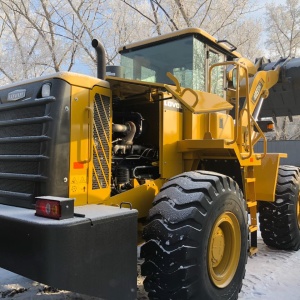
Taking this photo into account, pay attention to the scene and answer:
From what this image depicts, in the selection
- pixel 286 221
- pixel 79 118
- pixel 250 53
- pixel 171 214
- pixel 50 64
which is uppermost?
pixel 250 53

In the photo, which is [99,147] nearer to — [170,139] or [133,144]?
[133,144]

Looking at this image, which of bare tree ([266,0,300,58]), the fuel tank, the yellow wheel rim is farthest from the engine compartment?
bare tree ([266,0,300,58])

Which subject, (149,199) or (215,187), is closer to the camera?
(215,187)

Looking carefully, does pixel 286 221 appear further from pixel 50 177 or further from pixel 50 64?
pixel 50 64

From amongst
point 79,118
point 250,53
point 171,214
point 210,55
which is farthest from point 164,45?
point 250,53

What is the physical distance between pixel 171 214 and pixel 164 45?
252 centimetres

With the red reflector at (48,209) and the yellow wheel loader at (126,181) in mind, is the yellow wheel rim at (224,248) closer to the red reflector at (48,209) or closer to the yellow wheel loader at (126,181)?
the yellow wheel loader at (126,181)

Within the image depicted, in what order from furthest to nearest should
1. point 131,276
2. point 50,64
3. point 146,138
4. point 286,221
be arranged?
1. point 50,64
2. point 286,221
3. point 146,138
4. point 131,276

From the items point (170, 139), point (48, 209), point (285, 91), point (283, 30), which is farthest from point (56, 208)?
point (283, 30)

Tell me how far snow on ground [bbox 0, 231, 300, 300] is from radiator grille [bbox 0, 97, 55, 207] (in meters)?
1.21

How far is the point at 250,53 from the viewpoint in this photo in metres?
25.8

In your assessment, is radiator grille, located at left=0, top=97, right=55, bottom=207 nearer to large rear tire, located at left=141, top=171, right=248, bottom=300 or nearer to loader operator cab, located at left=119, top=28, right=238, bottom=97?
large rear tire, located at left=141, top=171, right=248, bottom=300

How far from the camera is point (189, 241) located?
3166mm

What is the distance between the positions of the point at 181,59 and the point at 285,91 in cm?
316
